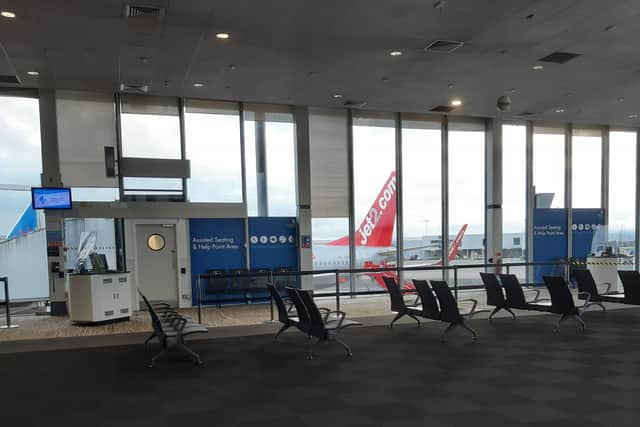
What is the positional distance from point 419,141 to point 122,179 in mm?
→ 7263

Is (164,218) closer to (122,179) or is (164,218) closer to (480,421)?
(122,179)

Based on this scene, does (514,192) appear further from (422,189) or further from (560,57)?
(560,57)

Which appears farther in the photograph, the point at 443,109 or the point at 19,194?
the point at 443,109

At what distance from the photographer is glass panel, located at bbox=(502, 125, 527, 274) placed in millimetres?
12656

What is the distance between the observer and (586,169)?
13.4 metres

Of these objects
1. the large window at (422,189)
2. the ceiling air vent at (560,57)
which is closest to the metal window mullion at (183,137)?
the large window at (422,189)

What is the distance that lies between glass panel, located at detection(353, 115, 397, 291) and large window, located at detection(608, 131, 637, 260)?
22.6 ft

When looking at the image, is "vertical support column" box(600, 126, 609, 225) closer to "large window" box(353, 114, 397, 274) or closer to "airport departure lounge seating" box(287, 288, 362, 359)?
"large window" box(353, 114, 397, 274)

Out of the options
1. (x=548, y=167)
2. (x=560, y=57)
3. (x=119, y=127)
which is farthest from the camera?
(x=548, y=167)

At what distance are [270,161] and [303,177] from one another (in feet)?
2.87

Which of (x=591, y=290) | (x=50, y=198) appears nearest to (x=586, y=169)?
(x=591, y=290)

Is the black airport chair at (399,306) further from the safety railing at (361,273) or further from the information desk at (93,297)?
the information desk at (93,297)

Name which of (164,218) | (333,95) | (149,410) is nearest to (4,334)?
(164,218)

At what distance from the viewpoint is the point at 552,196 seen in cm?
1305
